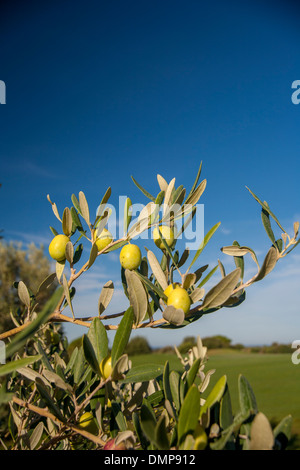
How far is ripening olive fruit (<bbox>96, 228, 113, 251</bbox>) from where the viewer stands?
1280mm

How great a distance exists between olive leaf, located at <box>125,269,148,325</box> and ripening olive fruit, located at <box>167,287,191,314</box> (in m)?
0.08

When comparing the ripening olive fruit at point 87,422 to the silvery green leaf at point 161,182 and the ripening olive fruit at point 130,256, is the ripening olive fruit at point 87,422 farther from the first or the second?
the silvery green leaf at point 161,182

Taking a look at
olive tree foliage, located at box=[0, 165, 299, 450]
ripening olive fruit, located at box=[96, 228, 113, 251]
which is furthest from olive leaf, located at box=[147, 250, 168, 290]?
ripening olive fruit, located at box=[96, 228, 113, 251]

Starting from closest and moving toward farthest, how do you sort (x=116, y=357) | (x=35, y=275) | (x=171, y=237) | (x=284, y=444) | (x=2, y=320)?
(x=284, y=444)
(x=116, y=357)
(x=171, y=237)
(x=2, y=320)
(x=35, y=275)

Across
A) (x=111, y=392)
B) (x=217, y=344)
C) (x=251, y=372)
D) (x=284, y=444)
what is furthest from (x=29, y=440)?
(x=217, y=344)

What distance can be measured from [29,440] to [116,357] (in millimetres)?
641

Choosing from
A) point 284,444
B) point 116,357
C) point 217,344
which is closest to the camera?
point 284,444

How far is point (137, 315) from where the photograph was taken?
1036 mm

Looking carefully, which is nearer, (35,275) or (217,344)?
(35,275)

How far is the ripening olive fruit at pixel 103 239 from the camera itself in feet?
4.20

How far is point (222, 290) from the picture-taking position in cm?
101

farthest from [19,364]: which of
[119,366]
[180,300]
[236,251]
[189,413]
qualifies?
[236,251]

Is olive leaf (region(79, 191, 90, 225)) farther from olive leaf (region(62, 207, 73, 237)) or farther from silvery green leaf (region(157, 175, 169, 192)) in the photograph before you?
silvery green leaf (region(157, 175, 169, 192))
